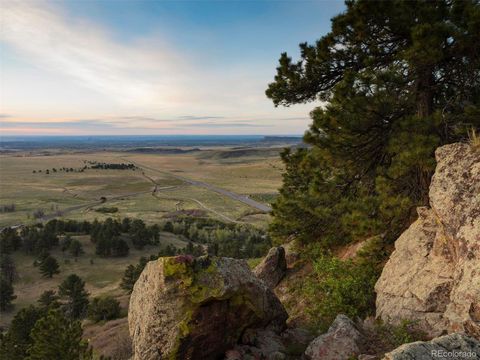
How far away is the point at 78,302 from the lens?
4178 centimetres

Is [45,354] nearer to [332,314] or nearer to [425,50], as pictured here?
[332,314]

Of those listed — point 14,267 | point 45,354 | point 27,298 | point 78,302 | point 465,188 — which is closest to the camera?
point 465,188

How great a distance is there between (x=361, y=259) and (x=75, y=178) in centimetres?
19916

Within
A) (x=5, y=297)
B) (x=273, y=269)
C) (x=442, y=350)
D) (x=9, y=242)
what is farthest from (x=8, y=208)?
(x=442, y=350)

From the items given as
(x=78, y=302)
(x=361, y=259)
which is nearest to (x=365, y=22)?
(x=361, y=259)

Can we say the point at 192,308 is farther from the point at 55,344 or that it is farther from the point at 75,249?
the point at 75,249

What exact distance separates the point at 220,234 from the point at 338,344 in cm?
6838

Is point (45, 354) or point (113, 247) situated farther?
point (113, 247)

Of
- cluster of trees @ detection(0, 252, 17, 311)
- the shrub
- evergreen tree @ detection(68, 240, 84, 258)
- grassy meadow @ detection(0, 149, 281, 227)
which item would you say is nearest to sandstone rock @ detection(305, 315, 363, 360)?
the shrub

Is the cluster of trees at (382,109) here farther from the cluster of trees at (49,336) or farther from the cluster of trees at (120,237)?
the cluster of trees at (120,237)

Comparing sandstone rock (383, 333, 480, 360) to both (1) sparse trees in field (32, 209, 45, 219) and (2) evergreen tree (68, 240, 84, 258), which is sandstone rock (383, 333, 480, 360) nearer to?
(2) evergreen tree (68, 240, 84, 258)

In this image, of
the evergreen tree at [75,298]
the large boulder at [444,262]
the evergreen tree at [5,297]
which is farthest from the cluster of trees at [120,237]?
the large boulder at [444,262]

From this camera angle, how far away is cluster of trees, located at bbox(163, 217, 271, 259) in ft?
199

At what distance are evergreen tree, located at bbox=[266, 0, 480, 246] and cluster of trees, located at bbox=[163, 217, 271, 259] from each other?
42.1 metres
